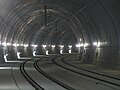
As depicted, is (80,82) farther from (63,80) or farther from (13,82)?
(13,82)

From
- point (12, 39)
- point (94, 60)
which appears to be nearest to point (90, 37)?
point (94, 60)

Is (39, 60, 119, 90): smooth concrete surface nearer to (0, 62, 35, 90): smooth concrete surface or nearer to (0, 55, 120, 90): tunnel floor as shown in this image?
(0, 55, 120, 90): tunnel floor

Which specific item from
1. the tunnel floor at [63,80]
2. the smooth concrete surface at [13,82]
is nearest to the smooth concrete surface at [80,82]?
the tunnel floor at [63,80]

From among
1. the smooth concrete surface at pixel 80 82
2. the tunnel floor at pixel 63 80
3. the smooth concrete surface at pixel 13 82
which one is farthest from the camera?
the tunnel floor at pixel 63 80

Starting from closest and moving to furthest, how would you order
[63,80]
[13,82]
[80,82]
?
1. [80,82]
2. [13,82]
3. [63,80]

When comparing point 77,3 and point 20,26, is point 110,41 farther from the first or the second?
point 20,26

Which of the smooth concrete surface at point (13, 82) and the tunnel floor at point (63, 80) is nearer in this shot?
the smooth concrete surface at point (13, 82)

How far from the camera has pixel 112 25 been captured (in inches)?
822

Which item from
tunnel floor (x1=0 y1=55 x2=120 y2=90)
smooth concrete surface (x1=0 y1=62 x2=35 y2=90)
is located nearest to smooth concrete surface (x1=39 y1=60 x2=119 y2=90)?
tunnel floor (x1=0 y1=55 x2=120 y2=90)

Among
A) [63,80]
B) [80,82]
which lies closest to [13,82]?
[63,80]

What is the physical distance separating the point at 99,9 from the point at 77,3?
3.48 m

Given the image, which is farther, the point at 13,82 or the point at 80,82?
the point at 13,82

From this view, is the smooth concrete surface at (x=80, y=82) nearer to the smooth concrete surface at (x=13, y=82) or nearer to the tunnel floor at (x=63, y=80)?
the tunnel floor at (x=63, y=80)

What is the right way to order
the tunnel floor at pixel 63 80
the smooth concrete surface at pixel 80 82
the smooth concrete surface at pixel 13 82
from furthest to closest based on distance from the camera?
1. the tunnel floor at pixel 63 80
2. the smooth concrete surface at pixel 13 82
3. the smooth concrete surface at pixel 80 82
